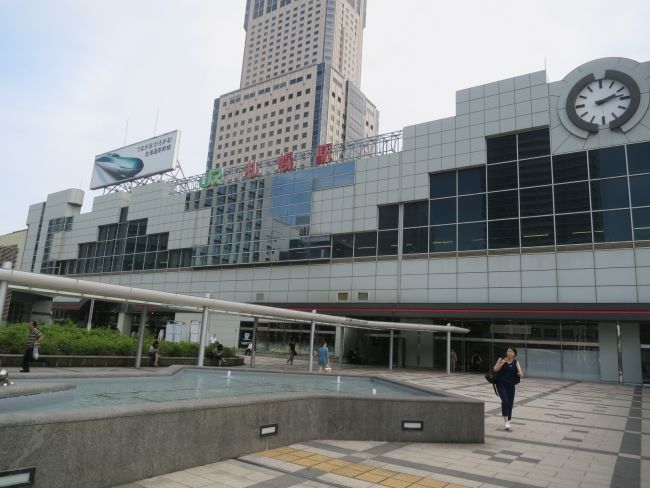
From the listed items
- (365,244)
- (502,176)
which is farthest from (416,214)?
(502,176)

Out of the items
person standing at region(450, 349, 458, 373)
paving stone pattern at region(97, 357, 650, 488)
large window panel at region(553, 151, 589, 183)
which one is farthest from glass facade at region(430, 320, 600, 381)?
paving stone pattern at region(97, 357, 650, 488)

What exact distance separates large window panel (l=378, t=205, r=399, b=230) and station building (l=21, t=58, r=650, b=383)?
10 centimetres

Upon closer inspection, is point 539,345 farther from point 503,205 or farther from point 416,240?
point 416,240

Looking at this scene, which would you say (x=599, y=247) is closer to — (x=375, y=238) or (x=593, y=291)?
(x=593, y=291)

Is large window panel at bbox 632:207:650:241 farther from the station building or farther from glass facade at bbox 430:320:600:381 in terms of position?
glass facade at bbox 430:320:600:381

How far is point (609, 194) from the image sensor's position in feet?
95.9

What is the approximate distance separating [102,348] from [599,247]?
94.4 ft

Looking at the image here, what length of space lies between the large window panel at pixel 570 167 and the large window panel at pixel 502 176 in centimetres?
264

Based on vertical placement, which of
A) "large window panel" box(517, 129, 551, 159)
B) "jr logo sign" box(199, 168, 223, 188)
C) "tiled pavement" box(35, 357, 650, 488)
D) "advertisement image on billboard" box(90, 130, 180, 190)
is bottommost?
"tiled pavement" box(35, 357, 650, 488)

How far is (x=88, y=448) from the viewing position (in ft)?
18.4

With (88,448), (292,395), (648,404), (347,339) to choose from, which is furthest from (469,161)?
(88,448)

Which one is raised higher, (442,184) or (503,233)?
(442,184)

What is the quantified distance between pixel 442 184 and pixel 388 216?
16.5 feet

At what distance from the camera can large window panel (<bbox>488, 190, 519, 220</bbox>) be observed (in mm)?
32344
